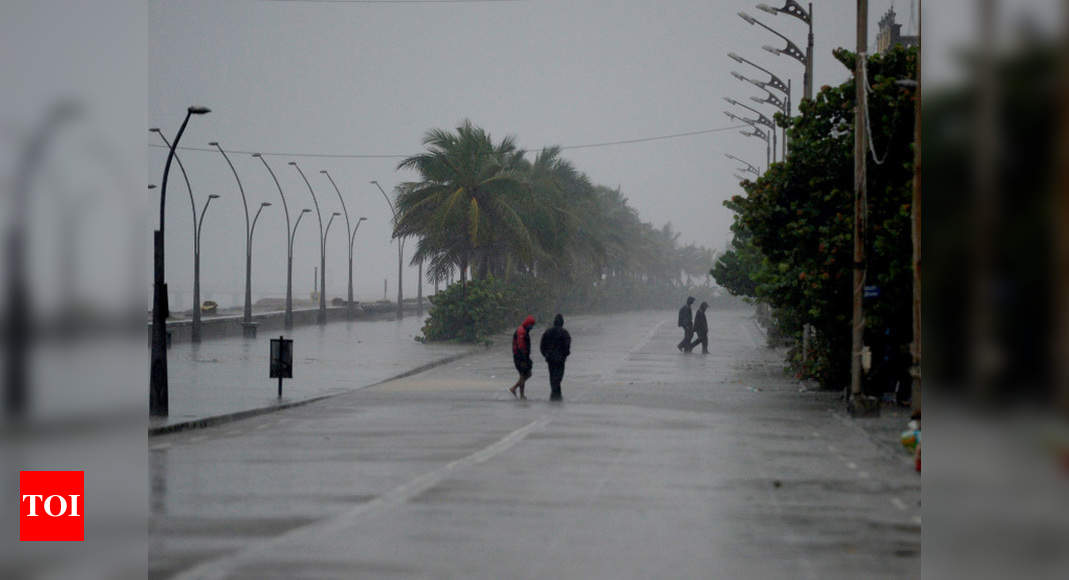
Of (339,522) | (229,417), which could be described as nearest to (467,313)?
(229,417)

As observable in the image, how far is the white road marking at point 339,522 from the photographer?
8.38 m

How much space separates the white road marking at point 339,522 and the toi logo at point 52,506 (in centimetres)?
248

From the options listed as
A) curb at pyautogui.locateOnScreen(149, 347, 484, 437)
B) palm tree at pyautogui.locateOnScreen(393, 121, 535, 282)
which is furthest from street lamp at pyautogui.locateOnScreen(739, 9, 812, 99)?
palm tree at pyautogui.locateOnScreen(393, 121, 535, 282)

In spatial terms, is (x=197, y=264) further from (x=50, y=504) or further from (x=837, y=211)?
(x=50, y=504)

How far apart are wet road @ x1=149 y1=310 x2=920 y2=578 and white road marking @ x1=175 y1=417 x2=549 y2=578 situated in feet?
0.08

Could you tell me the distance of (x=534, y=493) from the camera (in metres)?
12.5

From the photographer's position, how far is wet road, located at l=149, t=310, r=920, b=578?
346 inches

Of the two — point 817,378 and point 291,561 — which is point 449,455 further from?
point 817,378

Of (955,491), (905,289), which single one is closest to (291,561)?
(955,491)

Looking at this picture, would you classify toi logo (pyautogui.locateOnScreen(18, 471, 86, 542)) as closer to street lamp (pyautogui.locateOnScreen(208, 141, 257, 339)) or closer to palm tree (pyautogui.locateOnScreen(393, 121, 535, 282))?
palm tree (pyautogui.locateOnScreen(393, 121, 535, 282))

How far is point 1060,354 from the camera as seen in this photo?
1519mm

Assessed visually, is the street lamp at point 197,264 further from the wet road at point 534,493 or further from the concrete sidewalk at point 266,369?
the wet road at point 534,493

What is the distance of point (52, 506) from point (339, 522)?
195 inches

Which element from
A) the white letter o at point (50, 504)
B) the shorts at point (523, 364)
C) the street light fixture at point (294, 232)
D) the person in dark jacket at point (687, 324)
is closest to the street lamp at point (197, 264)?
the street light fixture at point (294, 232)
